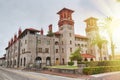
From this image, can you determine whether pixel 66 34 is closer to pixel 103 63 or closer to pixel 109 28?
pixel 109 28

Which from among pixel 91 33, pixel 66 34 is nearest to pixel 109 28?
pixel 66 34

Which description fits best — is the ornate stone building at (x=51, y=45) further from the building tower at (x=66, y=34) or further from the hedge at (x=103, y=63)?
the hedge at (x=103, y=63)

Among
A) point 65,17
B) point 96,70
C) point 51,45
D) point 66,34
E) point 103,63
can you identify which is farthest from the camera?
point 65,17

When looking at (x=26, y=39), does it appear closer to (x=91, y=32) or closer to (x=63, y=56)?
(x=63, y=56)

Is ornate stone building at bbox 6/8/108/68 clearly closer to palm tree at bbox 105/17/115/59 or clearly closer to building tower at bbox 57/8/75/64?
building tower at bbox 57/8/75/64

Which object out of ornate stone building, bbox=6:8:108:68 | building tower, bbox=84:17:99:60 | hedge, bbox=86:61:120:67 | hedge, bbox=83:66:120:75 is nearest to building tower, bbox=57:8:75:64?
ornate stone building, bbox=6:8:108:68

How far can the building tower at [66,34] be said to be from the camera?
55.8 metres

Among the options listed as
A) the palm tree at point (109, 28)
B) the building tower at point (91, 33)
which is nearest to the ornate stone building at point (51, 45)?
the building tower at point (91, 33)

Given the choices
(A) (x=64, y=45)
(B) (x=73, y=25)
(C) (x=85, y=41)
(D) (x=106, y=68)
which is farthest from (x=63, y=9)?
(D) (x=106, y=68)

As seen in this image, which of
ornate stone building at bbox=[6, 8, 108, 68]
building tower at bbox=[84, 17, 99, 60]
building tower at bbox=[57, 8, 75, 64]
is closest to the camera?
ornate stone building at bbox=[6, 8, 108, 68]

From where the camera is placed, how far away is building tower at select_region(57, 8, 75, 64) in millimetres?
55750

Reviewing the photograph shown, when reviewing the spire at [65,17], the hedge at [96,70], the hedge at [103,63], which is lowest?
the hedge at [96,70]

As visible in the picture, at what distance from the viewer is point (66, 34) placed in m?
56.4

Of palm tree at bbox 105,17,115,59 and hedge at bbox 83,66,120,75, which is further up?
palm tree at bbox 105,17,115,59
